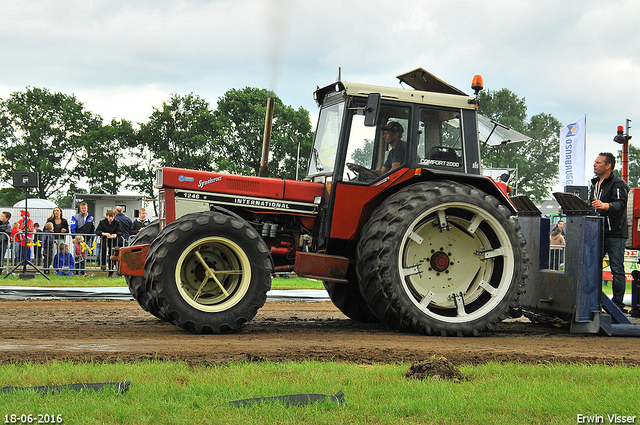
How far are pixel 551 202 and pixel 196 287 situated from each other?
33151 millimetres

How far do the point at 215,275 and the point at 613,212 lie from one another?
479 centimetres

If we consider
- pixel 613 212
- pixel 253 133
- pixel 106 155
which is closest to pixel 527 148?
pixel 253 133

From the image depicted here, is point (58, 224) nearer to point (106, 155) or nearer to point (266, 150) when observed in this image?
point (266, 150)

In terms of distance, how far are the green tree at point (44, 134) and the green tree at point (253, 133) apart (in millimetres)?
13792

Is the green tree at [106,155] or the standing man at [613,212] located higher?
the green tree at [106,155]

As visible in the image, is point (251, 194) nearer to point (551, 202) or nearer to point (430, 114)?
point (430, 114)

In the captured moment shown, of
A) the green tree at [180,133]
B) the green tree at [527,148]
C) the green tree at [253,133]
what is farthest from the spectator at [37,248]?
the green tree at [527,148]

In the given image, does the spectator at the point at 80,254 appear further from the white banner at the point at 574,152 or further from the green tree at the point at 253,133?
the green tree at the point at 253,133

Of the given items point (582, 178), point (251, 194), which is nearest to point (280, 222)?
point (251, 194)

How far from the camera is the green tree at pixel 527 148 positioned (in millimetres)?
64250

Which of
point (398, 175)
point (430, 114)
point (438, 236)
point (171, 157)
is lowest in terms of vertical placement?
point (438, 236)

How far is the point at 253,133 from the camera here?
48594 mm

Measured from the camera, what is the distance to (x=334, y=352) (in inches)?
227

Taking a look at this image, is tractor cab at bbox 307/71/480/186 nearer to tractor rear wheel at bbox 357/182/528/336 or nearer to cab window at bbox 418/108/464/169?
cab window at bbox 418/108/464/169
